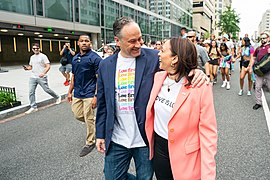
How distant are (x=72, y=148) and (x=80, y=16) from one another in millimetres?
20960

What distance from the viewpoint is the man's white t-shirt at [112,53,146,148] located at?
217 centimetres

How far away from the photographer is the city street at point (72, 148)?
341 cm

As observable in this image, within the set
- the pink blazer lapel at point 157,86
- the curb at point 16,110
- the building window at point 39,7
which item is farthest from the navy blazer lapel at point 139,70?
the building window at point 39,7

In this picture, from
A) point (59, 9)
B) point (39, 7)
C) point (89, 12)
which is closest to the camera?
point (39, 7)

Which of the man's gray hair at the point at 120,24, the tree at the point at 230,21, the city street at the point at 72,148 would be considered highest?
the tree at the point at 230,21

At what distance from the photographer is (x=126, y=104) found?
7.14ft

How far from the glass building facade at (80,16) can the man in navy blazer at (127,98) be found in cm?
569

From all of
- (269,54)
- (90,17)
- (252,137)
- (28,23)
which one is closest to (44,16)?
(28,23)

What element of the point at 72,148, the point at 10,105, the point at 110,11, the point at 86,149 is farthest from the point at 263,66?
the point at 110,11

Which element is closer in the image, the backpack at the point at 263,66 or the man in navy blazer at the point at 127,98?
the man in navy blazer at the point at 127,98

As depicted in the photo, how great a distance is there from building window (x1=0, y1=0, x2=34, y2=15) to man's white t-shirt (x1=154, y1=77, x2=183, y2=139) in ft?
56.2

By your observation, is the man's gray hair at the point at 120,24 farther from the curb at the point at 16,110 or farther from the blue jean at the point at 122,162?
the curb at the point at 16,110

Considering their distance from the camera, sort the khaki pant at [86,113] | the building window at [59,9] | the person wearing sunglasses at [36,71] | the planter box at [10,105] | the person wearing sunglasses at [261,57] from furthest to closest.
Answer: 1. the building window at [59,9]
2. the person wearing sunglasses at [36,71]
3. the planter box at [10,105]
4. the person wearing sunglasses at [261,57]
5. the khaki pant at [86,113]

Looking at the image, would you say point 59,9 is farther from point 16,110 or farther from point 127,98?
point 127,98
